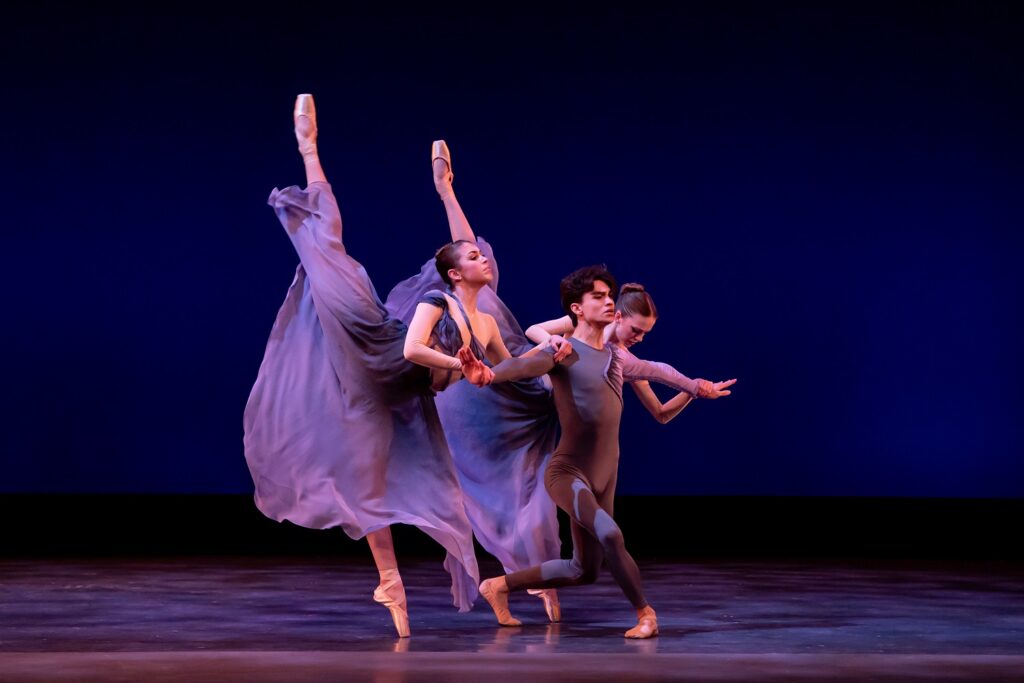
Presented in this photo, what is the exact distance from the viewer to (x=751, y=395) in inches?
266

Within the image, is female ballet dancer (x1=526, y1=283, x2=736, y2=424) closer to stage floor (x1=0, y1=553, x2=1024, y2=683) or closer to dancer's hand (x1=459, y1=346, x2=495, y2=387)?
dancer's hand (x1=459, y1=346, x2=495, y2=387)

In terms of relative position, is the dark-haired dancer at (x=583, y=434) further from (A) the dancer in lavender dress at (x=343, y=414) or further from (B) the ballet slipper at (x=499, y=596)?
(A) the dancer in lavender dress at (x=343, y=414)

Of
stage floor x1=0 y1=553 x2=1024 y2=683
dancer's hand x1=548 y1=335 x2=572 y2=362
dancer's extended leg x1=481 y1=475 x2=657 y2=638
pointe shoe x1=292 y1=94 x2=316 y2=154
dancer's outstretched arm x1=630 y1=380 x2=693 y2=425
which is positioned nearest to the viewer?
stage floor x1=0 y1=553 x2=1024 y2=683

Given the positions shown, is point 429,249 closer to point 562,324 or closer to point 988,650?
point 562,324

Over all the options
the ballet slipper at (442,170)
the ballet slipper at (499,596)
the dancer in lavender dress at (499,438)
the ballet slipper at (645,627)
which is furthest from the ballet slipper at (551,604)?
the ballet slipper at (442,170)

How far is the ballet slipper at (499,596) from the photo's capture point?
12.9 feet

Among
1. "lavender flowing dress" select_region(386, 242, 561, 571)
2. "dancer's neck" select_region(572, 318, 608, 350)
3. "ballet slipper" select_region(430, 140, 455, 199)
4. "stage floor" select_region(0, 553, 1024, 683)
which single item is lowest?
"stage floor" select_region(0, 553, 1024, 683)

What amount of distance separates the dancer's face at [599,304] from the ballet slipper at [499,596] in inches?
31.8

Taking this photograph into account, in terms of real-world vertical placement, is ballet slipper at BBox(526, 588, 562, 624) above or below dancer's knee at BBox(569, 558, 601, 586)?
below

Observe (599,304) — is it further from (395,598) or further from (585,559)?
(395,598)

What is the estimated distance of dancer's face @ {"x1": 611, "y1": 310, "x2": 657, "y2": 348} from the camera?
4031 mm

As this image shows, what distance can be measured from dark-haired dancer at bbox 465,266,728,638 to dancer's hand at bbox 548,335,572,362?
62mm

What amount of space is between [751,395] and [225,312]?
8.73ft

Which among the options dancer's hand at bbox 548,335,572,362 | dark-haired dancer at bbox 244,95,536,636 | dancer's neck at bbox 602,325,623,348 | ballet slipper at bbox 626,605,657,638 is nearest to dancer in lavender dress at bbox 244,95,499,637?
dark-haired dancer at bbox 244,95,536,636
